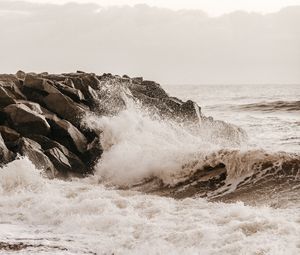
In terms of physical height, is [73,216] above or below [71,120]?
below

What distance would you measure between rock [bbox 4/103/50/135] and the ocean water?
167 cm

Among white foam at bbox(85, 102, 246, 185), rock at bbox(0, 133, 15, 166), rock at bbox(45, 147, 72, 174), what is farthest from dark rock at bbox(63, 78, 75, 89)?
rock at bbox(0, 133, 15, 166)

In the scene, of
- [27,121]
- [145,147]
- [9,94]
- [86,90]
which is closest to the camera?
[27,121]

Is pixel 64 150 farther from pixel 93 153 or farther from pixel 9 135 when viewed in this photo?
pixel 9 135

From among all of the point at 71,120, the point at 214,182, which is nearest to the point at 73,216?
the point at 214,182

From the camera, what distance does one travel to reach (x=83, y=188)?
9.26 m

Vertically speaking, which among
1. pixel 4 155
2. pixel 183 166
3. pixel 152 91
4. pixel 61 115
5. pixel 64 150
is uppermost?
pixel 152 91

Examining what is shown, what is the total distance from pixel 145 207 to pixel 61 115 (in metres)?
6.04

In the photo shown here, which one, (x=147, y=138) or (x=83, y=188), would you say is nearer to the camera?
(x=83, y=188)

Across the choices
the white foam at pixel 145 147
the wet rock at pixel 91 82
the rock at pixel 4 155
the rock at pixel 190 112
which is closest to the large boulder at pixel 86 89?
the wet rock at pixel 91 82

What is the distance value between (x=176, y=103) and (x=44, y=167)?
27.2 ft

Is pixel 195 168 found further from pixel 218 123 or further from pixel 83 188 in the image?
pixel 218 123

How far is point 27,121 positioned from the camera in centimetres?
1152

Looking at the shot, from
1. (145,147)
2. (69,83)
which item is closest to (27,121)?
(145,147)
